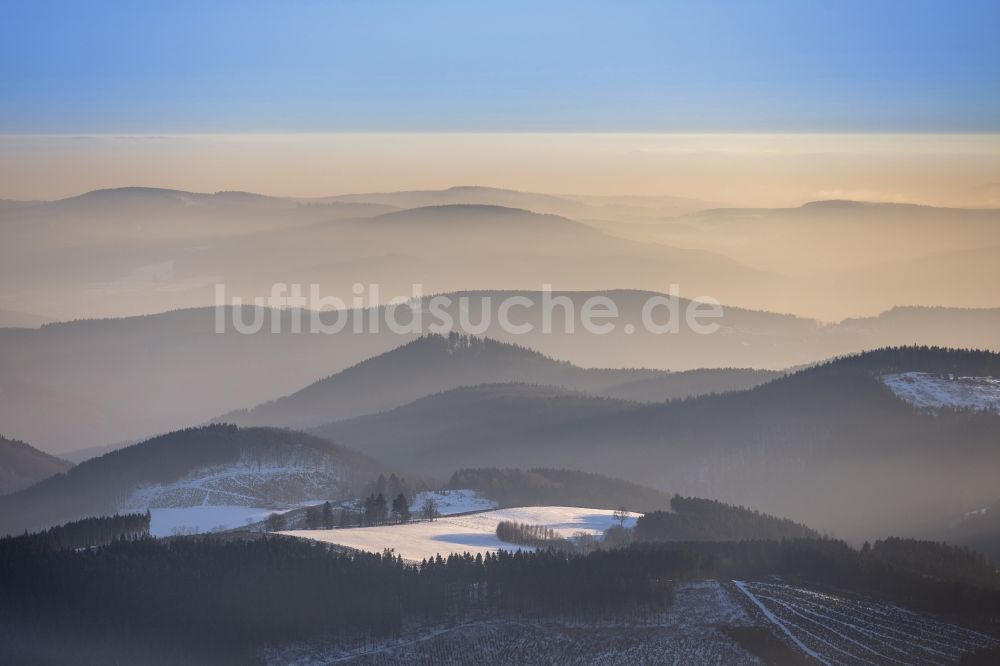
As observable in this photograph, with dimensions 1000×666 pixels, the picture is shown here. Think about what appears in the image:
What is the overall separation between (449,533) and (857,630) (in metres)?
54.4

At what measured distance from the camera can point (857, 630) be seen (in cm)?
13288

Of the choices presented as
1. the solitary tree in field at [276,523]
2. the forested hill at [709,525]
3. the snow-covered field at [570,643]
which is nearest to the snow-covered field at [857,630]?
the snow-covered field at [570,643]

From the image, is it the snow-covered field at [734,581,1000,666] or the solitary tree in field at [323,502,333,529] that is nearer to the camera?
the snow-covered field at [734,581,1000,666]

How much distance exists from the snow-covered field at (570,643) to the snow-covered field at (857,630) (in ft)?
12.1

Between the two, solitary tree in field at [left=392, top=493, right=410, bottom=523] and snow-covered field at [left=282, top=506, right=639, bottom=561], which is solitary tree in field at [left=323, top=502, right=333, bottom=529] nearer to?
snow-covered field at [left=282, top=506, right=639, bottom=561]

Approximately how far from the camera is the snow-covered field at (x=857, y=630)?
420ft

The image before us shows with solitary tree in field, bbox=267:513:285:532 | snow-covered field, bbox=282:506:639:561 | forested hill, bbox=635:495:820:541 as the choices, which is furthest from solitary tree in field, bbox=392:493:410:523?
forested hill, bbox=635:495:820:541

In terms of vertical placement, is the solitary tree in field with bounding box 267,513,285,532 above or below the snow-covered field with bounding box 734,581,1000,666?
above

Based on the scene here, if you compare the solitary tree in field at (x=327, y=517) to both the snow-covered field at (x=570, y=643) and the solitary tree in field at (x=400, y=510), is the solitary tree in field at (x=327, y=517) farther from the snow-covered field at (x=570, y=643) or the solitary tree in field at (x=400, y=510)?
the snow-covered field at (x=570, y=643)

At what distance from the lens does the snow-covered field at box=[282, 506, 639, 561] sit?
160250 mm

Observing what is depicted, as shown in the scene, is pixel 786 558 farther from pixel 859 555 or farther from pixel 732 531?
pixel 732 531

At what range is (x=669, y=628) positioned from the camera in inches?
5261

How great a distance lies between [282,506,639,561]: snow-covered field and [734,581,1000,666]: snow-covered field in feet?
106

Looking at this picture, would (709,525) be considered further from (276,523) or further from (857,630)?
(857,630)
